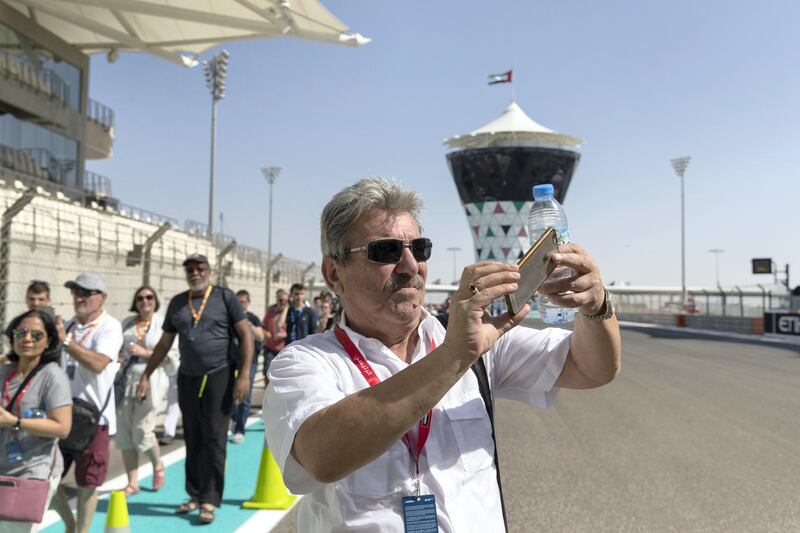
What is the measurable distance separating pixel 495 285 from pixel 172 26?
2971cm

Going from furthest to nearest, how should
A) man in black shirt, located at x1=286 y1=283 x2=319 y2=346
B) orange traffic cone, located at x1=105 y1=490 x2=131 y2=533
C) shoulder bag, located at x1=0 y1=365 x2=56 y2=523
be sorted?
man in black shirt, located at x1=286 y1=283 x2=319 y2=346 < orange traffic cone, located at x1=105 y1=490 x2=131 y2=533 < shoulder bag, located at x1=0 y1=365 x2=56 y2=523

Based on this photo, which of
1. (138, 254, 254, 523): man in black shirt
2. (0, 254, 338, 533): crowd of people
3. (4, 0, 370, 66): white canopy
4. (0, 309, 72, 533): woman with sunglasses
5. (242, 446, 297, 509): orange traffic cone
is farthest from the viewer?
(4, 0, 370, 66): white canopy

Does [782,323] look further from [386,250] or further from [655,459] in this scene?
[386,250]

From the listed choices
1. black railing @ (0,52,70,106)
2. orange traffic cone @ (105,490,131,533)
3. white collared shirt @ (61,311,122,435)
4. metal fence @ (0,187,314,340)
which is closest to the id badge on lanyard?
orange traffic cone @ (105,490,131,533)

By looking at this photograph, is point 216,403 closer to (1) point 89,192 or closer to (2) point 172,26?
(2) point 172,26

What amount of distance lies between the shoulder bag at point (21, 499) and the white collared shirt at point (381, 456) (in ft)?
7.11

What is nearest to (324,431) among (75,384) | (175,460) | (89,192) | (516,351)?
(516,351)

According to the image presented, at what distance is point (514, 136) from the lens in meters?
61.2

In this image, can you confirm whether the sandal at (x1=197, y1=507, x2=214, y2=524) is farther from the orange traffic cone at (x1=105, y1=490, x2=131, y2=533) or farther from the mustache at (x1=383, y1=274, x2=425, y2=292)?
the mustache at (x1=383, y1=274, x2=425, y2=292)

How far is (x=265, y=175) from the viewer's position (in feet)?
188

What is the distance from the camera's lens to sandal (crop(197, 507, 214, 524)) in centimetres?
523

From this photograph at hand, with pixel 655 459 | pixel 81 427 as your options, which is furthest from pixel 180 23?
pixel 81 427

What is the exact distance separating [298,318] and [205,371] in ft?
14.3

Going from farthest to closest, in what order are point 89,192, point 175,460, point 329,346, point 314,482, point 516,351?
point 89,192 → point 175,460 → point 516,351 → point 329,346 → point 314,482
